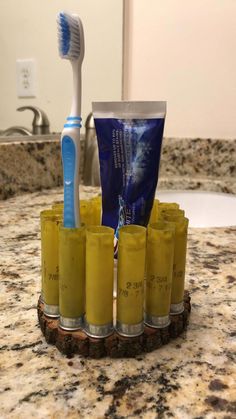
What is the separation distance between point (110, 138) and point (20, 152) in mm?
691

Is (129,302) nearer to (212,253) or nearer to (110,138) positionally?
(110,138)

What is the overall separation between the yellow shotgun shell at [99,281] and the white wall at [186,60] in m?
0.95

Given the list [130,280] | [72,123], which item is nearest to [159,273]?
[130,280]

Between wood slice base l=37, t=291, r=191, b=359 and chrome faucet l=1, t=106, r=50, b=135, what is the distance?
901 millimetres

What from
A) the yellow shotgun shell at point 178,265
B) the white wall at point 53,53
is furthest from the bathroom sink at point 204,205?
the yellow shotgun shell at point 178,265

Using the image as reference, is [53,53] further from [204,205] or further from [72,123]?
[72,123]

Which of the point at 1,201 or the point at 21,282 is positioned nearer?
the point at 21,282

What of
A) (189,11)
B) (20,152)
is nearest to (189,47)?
(189,11)

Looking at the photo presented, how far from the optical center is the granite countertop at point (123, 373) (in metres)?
0.28

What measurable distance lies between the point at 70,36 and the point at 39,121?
A: 948mm

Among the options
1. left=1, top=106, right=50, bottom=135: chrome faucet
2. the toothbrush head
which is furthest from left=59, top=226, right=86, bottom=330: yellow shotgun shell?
left=1, top=106, right=50, bottom=135: chrome faucet

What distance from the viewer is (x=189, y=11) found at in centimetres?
117

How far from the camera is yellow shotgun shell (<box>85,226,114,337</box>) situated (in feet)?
1.08

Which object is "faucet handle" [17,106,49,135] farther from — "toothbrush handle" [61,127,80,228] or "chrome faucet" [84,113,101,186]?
Answer: "toothbrush handle" [61,127,80,228]
